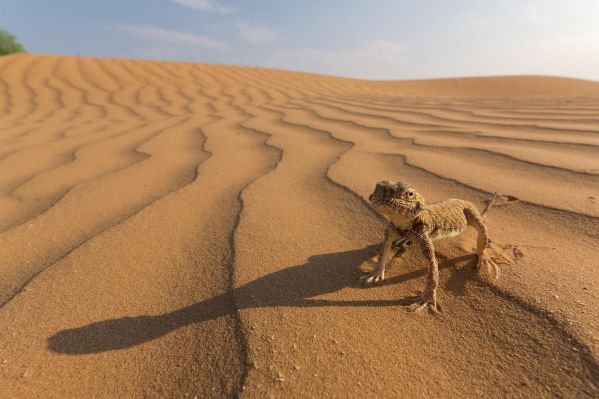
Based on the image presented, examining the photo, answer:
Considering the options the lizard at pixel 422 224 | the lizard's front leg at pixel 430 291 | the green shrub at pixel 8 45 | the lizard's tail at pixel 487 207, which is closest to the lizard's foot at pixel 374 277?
the lizard at pixel 422 224

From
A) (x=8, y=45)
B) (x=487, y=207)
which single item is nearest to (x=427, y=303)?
(x=487, y=207)

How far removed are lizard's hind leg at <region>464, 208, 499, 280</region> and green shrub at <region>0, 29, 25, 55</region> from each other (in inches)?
656

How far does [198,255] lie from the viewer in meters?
1.62

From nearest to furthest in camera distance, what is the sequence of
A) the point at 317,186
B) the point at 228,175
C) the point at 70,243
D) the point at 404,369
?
the point at 404,369 < the point at 70,243 < the point at 317,186 < the point at 228,175

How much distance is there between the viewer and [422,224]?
132cm

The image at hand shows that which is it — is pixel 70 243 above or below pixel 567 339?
below

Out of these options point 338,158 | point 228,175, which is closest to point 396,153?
point 338,158

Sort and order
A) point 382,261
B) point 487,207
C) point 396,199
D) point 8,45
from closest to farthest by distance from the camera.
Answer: point 396,199 < point 382,261 < point 487,207 < point 8,45

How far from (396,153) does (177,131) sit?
2.26 metres

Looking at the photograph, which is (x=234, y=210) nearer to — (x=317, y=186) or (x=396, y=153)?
(x=317, y=186)

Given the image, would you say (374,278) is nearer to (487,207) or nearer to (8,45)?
(487,207)

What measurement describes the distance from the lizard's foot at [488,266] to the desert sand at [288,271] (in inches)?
1.1

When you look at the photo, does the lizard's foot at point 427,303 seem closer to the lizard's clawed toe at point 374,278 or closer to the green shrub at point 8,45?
the lizard's clawed toe at point 374,278

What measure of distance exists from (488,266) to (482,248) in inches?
2.7
